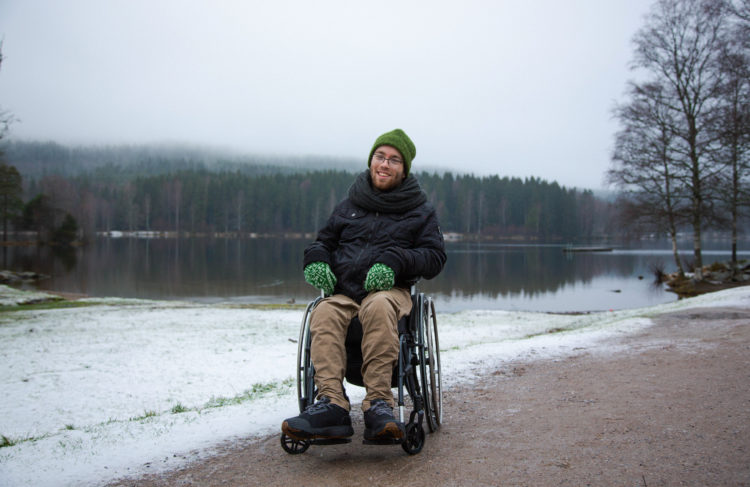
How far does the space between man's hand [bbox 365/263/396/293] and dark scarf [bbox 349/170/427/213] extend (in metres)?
0.53

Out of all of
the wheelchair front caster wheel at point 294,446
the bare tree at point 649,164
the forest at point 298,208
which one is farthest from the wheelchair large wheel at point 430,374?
the forest at point 298,208

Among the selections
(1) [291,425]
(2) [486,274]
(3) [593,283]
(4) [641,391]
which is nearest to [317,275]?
(1) [291,425]

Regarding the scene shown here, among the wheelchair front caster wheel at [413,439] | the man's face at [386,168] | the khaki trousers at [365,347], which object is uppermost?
the man's face at [386,168]

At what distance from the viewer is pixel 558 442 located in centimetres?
326

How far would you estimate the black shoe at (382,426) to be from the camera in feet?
9.07

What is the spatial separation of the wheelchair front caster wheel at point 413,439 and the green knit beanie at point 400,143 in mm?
1856

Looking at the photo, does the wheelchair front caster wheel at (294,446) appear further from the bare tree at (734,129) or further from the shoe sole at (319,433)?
the bare tree at (734,129)

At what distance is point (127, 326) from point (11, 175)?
151ft

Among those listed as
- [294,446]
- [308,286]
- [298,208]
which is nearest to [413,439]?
[294,446]

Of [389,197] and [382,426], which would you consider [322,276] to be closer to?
[389,197]

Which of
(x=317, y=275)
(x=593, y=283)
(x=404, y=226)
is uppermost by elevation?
(x=404, y=226)

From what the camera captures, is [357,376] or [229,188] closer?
[357,376]

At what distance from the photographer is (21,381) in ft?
21.9

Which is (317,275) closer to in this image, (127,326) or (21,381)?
(21,381)
